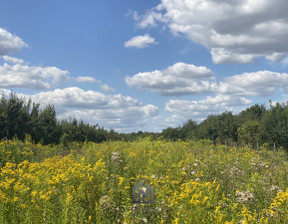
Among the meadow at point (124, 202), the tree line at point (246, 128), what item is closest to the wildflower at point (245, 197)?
the meadow at point (124, 202)

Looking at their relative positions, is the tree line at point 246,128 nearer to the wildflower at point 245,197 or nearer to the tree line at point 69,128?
the tree line at point 69,128

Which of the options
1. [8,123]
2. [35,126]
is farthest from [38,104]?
[8,123]

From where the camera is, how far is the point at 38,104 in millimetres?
24500

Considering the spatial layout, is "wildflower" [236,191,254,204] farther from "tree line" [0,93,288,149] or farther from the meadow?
"tree line" [0,93,288,149]

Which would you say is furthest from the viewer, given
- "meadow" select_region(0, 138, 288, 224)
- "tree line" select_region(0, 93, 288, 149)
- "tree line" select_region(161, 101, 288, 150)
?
"tree line" select_region(161, 101, 288, 150)

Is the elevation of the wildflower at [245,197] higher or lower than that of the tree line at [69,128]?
lower

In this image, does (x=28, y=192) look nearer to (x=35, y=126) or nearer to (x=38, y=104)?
(x=35, y=126)

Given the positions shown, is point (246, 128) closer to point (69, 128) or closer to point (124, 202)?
point (69, 128)

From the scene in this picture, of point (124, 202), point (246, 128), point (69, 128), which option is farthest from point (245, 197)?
point (246, 128)

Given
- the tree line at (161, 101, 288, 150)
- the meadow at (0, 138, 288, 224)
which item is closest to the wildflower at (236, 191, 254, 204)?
the meadow at (0, 138, 288, 224)

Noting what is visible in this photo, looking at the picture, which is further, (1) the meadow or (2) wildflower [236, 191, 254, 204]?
(2) wildflower [236, 191, 254, 204]

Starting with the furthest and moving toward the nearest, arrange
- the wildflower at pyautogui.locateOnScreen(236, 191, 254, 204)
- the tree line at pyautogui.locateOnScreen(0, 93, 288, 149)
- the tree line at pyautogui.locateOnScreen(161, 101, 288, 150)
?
the tree line at pyautogui.locateOnScreen(161, 101, 288, 150)
the tree line at pyautogui.locateOnScreen(0, 93, 288, 149)
the wildflower at pyautogui.locateOnScreen(236, 191, 254, 204)

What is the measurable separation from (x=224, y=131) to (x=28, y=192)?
32800 mm

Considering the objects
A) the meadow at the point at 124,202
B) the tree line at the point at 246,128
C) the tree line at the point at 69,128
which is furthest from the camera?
the tree line at the point at 246,128
